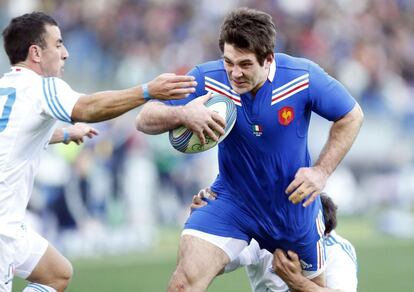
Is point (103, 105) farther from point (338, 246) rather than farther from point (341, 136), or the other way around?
point (338, 246)

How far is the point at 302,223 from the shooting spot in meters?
7.38

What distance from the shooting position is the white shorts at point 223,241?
283 inches

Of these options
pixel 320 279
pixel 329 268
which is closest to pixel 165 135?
pixel 329 268

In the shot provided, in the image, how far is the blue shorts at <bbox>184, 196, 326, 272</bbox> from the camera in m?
7.27

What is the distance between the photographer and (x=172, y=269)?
43.0 feet

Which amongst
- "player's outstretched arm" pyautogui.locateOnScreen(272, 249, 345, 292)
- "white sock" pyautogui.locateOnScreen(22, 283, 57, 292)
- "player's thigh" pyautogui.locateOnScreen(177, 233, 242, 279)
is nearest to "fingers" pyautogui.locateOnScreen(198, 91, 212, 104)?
"player's thigh" pyautogui.locateOnScreen(177, 233, 242, 279)

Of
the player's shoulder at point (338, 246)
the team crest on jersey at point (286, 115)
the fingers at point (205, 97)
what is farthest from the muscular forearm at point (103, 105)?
the player's shoulder at point (338, 246)

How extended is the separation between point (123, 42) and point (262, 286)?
8.43 metres

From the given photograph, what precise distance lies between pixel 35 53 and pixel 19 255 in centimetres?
144

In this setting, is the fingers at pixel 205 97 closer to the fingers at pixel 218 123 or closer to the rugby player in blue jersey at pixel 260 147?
the rugby player in blue jersey at pixel 260 147

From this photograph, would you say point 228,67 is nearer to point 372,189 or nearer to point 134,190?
point 134,190

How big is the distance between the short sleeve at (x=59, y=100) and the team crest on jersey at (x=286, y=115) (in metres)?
1.50

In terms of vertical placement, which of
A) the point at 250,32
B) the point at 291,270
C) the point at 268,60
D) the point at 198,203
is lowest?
the point at 291,270

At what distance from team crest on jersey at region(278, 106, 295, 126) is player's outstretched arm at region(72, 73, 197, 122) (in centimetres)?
99
